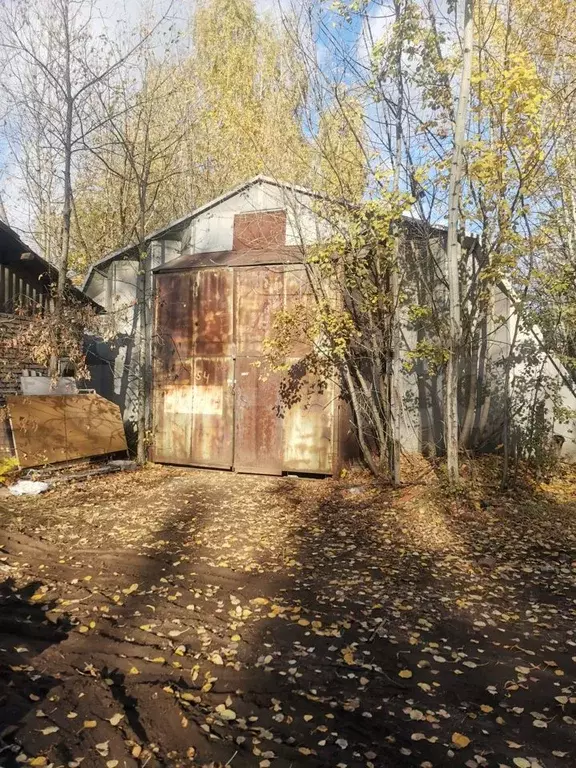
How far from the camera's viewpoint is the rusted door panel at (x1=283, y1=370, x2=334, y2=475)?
A: 920 centimetres

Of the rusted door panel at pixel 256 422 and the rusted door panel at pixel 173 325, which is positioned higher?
the rusted door panel at pixel 173 325

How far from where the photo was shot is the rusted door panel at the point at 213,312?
981 cm

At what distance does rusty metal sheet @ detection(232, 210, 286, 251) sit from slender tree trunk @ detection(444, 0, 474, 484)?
349 centimetres

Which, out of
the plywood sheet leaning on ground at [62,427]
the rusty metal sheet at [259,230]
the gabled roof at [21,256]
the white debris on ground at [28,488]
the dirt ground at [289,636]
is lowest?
the dirt ground at [289,636]

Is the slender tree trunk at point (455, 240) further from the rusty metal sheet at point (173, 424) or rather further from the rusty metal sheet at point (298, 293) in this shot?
the rusty metal sheet at point (173, 424)

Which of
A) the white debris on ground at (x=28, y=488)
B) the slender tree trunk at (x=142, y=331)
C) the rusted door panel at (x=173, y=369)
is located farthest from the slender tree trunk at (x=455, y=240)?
the white debris on ground at (x=28, y=488)

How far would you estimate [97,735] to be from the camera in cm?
282

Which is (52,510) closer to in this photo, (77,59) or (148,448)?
(148,448)

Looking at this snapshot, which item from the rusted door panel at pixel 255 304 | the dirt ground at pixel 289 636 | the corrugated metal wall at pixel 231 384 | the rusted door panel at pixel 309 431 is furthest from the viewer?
the rusted door panel at pixel 255 304

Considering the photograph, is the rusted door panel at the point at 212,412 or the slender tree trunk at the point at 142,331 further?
the slender tree trunk at the point at 142,331

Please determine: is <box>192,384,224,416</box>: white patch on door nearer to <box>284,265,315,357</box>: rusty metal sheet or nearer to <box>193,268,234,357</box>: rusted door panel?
<box>193,268,234,357</box>: rusted door panel

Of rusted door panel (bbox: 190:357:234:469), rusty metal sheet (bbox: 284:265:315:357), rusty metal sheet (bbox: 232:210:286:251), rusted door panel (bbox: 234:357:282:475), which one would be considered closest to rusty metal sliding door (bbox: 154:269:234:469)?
rusted door panel (bbox: 190:357:234:469)

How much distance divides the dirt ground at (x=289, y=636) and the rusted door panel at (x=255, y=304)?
3.37 meters

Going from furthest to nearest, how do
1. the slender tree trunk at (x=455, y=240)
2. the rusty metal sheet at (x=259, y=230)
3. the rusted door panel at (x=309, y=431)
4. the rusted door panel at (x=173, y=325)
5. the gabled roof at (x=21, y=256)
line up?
the gabled roof at (x=21, y=256), the rusted door panel at (x=173, y=325), the rusty metal sheet at (x=259, y=230), the rusted door panel at (x=309, y=431), the slender tree trunk at (x=455, y=240)
